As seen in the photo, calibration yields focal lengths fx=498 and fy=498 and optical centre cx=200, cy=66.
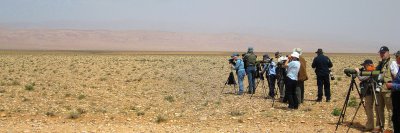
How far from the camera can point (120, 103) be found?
15977mm

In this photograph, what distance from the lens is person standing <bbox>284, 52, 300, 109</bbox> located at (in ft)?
45.5

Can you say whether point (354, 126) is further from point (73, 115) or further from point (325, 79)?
point (73, 115)

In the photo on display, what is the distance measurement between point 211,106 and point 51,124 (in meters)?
5.24

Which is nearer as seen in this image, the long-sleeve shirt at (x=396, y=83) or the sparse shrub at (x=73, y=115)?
the long-sleeve shirt at (x=396, y=83)

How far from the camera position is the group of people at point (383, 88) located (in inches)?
357

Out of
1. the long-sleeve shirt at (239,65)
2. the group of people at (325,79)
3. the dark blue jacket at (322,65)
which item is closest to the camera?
the group of people at (325,79)

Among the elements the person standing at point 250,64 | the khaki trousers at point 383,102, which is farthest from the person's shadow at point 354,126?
the person standing at point 250,64

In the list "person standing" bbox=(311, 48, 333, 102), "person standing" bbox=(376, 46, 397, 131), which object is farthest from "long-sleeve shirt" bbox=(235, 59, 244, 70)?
"person standing" bbox=(376, 46, 397, 131)

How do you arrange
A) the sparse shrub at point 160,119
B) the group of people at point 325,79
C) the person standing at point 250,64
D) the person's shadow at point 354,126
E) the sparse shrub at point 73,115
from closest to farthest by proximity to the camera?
the group of people at point 325,79 → the person's shadow at point 354,126 → the sparse shrub at point 160,119 → the sparse shrub at point 73,115 → the person standing at point 250,64

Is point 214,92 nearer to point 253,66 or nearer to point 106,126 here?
point 253,66

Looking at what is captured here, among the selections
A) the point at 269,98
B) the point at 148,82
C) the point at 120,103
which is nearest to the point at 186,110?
the point at 120,103

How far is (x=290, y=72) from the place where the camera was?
13.9 m

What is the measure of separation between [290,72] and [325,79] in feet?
8.72

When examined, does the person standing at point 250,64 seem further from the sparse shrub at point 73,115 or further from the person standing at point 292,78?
the sparse shrub at point 73,115
